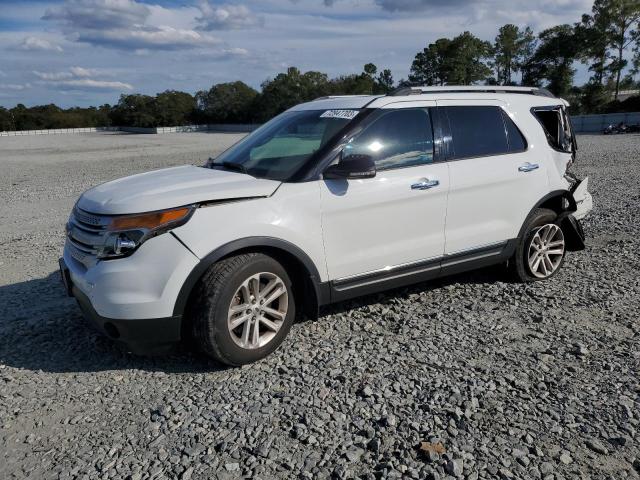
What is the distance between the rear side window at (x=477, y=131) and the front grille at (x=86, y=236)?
2.95 metres

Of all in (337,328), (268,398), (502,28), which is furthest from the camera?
(502,28)

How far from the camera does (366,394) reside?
11.7 ft

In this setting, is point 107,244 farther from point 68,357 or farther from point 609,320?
point 609,320

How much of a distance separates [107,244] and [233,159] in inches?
61.0

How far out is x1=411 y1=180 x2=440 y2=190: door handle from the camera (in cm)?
452

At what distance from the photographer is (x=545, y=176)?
214 inches

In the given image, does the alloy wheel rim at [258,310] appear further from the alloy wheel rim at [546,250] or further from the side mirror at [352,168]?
the alloy wheel rim at [546,250]

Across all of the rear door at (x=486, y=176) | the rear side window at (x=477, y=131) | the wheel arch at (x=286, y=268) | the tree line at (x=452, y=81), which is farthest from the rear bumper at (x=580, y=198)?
the tree line at (x=452, y=81)

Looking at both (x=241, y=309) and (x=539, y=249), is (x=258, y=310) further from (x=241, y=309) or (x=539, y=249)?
(x=539, y=249)

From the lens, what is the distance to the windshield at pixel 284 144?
4355 mm

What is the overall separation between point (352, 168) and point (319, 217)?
0.43 meters

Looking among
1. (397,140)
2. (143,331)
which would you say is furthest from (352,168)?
(143,331)

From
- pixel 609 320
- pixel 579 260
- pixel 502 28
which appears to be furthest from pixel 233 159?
pixel 502 28

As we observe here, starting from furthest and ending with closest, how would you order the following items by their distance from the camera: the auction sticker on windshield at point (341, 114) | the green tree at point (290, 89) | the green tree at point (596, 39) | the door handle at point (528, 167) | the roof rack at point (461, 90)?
the green tree at point (290, 89)
the green tree at point (596, 39)
the door handle at point (528, 167)
the roof rack at point (461, 90)
the auction sticker on windshield at point (341, 114)
